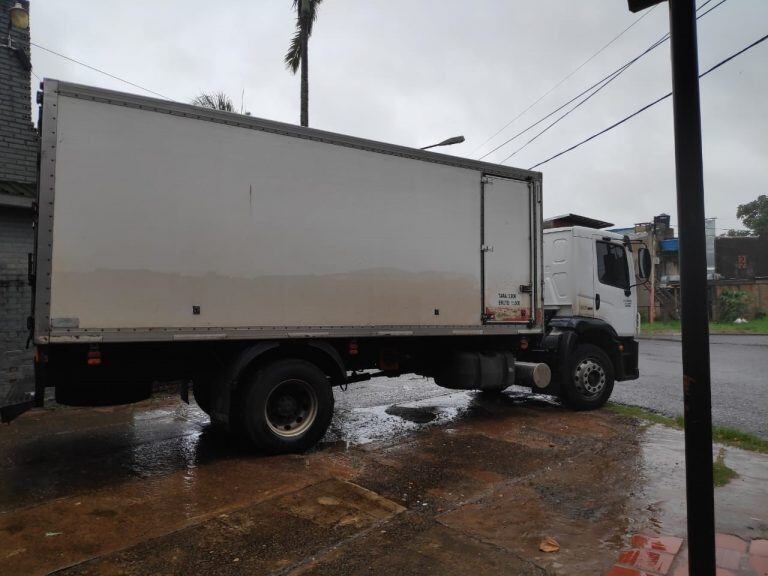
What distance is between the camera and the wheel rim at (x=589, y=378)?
815cm

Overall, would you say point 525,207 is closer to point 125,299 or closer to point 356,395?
point 356,395

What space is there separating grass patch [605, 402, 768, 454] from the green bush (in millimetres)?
30984

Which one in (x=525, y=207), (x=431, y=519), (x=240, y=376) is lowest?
(x=431, y=519)

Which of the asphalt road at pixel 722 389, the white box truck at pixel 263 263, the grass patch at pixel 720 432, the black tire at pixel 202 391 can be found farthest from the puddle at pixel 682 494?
the black tire at pixel 202 391

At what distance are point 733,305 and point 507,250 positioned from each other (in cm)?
3328

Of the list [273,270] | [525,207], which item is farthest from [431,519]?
[525,207]

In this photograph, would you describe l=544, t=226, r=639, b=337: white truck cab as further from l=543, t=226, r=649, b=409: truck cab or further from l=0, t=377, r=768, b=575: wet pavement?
l=0, t=377, r=768, b=575: wet pavement

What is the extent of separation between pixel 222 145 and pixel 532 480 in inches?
178

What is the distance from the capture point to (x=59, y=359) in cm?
493

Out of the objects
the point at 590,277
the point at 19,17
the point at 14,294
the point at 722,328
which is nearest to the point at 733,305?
the point at 722,328

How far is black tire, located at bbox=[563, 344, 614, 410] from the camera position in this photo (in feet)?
26.5

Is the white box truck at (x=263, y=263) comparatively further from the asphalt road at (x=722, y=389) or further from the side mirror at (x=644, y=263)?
the asphalt road at (x=722, y=389)

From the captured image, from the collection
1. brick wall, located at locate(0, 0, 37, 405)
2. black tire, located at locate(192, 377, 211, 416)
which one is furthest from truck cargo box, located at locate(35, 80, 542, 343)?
brick wall, located at locate(0, 0, 37, 405)

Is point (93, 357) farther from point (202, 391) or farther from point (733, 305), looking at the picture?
point (733, 305)
